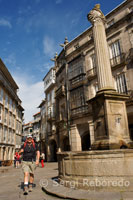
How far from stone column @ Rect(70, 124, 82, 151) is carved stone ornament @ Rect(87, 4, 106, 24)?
1230 cm

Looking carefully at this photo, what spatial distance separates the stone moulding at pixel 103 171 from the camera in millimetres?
4179

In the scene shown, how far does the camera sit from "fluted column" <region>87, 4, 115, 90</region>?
727 centimetres

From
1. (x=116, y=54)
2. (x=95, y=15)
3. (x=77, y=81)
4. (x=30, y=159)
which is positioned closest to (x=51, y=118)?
(x=77, y=81)

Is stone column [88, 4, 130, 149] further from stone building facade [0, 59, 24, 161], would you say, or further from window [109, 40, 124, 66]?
stone building facade [0, 59, 24, 161]

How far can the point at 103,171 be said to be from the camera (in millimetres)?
4371

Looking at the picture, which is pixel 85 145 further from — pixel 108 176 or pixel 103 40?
pixel 108 176

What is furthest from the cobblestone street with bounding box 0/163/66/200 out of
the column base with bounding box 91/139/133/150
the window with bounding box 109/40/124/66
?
the window with bounding box 109/40/124/66

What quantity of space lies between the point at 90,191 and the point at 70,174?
91cm

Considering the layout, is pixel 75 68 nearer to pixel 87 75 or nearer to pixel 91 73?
pixel 87 75

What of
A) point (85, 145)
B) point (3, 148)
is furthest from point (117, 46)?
point (3, 148)

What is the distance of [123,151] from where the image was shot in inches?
170

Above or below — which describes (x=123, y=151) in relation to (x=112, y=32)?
below

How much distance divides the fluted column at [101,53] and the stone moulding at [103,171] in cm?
319

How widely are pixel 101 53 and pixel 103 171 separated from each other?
201 inches
